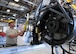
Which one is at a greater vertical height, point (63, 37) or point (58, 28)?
point (58, 28)

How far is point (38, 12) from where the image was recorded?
161cm

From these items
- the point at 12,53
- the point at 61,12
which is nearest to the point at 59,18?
the point at 61,12

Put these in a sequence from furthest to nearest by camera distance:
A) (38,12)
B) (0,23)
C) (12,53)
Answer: (0,23) → (12,53) → (38,12)

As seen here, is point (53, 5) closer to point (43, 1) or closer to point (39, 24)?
point (43, 1)

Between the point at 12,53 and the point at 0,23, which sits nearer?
the point at 12,53

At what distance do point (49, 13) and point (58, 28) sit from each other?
0.76ft

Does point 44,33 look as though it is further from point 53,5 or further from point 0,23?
point 0,23

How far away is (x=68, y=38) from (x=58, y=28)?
16 cm

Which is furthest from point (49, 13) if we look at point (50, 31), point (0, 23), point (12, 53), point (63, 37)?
point (0, 23)

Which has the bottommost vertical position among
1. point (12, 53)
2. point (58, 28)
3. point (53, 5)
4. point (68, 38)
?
point (12, 53)

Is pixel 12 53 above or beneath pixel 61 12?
beneath

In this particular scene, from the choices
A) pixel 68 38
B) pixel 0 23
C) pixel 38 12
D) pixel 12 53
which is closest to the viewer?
pixel 68 38

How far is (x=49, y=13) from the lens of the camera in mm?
1607

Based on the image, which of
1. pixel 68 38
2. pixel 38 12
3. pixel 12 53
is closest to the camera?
pixel 68 38
